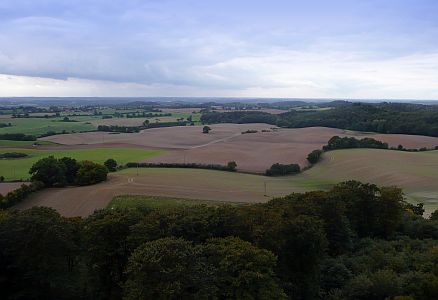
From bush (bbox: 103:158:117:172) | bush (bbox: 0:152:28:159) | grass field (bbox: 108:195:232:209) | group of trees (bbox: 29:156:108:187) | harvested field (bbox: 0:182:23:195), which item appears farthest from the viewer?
bush (bbox: 0:152:28:159)

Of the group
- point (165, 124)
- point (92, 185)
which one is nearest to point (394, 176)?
point (92, 185)

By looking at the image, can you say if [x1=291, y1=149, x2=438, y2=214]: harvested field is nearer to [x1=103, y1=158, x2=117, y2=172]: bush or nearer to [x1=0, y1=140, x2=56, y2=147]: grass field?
[x1=103, y1=158, x2=117, y2=172]: bush

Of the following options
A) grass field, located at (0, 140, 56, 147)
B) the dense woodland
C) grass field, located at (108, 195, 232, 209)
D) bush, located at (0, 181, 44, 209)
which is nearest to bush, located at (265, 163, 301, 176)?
grass field, located at (108, 195, 232, 209)

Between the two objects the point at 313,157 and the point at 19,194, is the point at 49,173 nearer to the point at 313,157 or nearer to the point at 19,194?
the point at 19,194

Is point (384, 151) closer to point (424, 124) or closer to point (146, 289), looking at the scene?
point (424, 124)

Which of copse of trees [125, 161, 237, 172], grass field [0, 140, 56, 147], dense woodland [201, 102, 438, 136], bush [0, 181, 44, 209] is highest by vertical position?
dense woodland [201, 102, 438, 136]
